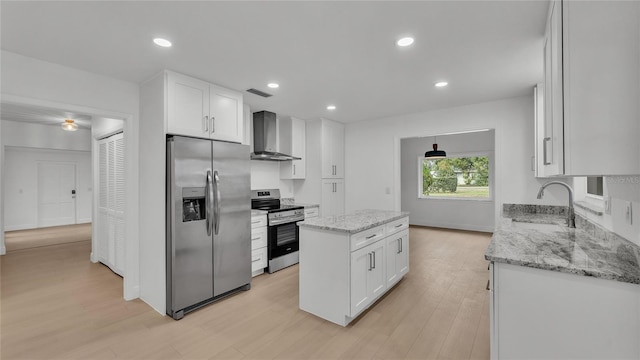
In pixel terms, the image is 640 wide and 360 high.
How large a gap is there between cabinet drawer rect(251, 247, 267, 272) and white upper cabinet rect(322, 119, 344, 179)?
1772 millimetres

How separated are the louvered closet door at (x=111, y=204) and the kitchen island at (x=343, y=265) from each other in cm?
250

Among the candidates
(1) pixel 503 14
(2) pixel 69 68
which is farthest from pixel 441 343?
(2) pixel 69 68

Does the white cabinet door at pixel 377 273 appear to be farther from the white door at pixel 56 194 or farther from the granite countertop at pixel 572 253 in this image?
the white door at pixel 56 194

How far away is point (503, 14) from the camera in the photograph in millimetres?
1888

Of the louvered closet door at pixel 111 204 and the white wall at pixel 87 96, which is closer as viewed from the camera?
the white wall at pixel 87 96

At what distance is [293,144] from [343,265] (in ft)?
9.53

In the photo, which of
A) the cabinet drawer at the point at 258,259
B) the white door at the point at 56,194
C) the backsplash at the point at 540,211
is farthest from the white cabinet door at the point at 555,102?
the white door at the point at 56,194

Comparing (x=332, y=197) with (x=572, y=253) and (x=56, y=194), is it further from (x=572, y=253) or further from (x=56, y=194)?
(x=56, y=194)

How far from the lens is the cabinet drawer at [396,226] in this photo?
3.01 metres

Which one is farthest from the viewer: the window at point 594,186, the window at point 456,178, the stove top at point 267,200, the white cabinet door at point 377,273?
the window at point 456,178

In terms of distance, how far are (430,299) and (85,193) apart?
9305 millimetres

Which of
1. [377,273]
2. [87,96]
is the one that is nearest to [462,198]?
[377,273]

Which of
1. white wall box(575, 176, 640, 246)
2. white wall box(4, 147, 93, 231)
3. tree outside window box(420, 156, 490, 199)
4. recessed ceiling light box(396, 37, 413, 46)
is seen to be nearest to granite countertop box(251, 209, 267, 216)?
recessed ceiling light box(396, 37, 413, 46)

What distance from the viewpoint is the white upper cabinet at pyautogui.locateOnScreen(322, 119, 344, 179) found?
5008 millimetres
